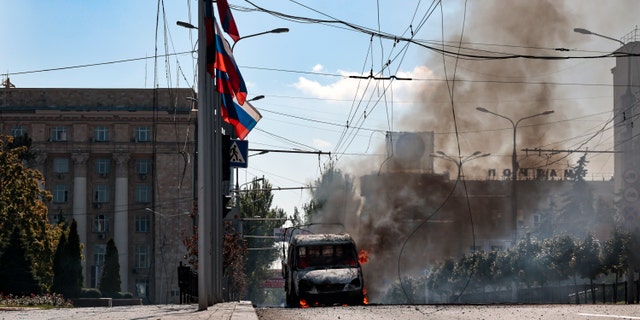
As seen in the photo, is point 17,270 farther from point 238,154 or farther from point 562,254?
point 562,254

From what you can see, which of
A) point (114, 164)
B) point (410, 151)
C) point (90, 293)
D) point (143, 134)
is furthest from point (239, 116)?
point (114, 164)

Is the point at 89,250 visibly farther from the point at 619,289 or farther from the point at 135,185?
the point at 619,289

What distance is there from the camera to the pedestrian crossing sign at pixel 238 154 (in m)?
34.9

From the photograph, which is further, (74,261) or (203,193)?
(74,261)

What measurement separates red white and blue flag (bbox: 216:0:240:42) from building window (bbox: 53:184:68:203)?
82.6m

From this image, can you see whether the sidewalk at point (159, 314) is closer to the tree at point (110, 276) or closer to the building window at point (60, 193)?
the tree at point (110, 276)

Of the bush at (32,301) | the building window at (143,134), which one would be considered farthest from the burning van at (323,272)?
the building window at (143,134)

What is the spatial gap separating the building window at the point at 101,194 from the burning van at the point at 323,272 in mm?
71397

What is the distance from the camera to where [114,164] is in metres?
106

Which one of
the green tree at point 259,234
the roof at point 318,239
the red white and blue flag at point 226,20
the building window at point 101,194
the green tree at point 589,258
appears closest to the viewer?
the red white and blue flag at point 226,20

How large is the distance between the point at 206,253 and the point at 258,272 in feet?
280

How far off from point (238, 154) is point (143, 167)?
72.4 metres

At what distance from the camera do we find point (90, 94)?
10406 cm

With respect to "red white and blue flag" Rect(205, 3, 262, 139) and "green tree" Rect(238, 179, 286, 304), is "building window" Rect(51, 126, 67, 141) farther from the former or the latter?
"red white and blue flag" Rect(205, 3, 262, 139)
